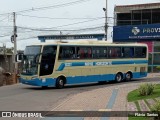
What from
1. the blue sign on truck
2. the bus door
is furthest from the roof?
the bus door

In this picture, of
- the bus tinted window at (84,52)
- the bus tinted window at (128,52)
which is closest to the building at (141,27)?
the bus tinted window at (128,52)

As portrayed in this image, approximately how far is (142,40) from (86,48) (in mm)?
21066

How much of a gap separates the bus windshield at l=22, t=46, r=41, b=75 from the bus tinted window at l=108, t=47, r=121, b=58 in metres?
6.71

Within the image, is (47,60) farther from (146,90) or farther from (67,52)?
(146,90)

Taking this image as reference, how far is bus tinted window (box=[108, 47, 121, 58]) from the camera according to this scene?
29.9m

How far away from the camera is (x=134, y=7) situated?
180 feet

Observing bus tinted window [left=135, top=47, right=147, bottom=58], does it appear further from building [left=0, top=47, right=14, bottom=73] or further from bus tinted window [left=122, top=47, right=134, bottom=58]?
building [left=0, top=47, right=14, bottom=73]

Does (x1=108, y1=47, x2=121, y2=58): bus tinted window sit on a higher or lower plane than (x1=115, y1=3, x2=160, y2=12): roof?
lower

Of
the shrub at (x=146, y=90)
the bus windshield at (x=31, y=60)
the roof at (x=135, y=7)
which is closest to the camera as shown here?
the shrub at (x=146, y=90)

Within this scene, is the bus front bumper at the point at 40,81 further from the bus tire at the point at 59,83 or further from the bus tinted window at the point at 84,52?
the bus tinted window at the point at 84,52

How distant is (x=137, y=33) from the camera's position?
156ft

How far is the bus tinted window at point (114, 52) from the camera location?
29.9m

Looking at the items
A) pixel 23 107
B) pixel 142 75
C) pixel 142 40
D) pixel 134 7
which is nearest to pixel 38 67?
pixel 23 107

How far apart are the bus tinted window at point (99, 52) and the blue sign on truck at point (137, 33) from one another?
1776 centimetres
